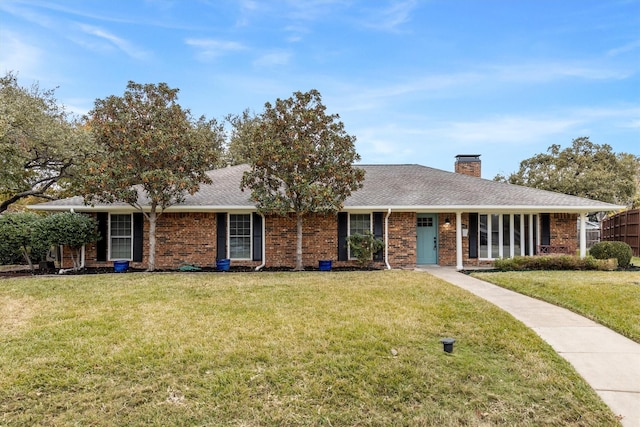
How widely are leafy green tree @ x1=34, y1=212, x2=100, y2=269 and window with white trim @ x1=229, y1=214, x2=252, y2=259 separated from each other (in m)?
4.27

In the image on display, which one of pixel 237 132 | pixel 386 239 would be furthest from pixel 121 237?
pixel 237 132

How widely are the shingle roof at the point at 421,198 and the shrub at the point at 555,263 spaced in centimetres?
171

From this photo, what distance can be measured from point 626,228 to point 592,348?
17.8m

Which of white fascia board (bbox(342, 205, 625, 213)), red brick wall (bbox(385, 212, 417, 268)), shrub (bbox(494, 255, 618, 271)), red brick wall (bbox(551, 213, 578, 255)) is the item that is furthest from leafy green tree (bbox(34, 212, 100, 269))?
red brick wall (bbox(551, 213, 578, 255))

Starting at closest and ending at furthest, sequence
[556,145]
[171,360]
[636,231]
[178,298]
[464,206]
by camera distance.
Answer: [171,360], [178,298], [464,206], [636,231], [556,145]

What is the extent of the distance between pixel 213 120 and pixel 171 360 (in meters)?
27.0

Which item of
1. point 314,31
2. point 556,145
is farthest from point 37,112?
point 556,145

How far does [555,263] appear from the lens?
10820mm

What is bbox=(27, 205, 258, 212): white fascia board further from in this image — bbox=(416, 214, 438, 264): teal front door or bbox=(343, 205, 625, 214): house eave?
bbox=(416, 214, 438, 264): teal front door

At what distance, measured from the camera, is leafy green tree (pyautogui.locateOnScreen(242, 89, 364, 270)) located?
34.3 ft

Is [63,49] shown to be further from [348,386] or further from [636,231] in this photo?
[636,231]

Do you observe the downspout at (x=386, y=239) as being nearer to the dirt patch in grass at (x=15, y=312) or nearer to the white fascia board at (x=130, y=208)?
the white fascia board at (x=130, y=208)

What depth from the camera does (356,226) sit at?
40.9 ft

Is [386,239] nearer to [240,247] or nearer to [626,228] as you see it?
[240,247]
